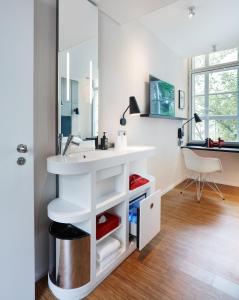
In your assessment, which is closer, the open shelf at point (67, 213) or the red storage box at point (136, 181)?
the open shelf at point (67, 213)

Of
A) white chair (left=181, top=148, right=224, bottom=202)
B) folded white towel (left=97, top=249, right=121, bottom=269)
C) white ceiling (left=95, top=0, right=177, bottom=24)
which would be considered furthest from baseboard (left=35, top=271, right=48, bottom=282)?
white chair (left=181, top=148, right=224, bottom=202)

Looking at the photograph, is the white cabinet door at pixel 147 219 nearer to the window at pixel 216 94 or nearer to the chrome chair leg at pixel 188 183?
the chrome chair leg at pixel 188 183

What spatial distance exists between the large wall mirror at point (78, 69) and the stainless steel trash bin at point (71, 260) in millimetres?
790

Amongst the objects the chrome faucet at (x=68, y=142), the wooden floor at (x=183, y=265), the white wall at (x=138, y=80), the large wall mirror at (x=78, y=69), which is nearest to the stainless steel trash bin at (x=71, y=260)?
the wooden floor at (x=183, y=265)

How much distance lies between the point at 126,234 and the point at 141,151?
752mm

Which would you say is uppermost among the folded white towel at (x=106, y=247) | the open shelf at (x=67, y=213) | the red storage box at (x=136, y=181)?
the red storage box at (x=136, y=181)

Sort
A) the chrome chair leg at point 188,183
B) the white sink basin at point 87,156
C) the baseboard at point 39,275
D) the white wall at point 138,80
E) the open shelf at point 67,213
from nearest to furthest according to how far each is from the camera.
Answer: the open shelf at point 67,213
the white sink basin at point 87,156
the baseboard at point 39,275
the white wall at point 138,80
the chrome chair leg at point 188,183

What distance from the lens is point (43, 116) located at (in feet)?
4.79

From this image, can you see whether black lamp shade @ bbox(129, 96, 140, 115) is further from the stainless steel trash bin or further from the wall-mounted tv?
the stainless steel trash bin

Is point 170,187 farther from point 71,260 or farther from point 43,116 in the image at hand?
point 43,116

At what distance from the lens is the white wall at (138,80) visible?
2.04m

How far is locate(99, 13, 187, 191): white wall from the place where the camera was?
2.04m

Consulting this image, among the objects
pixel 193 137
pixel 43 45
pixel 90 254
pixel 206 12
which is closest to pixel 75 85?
pixel 43 45
